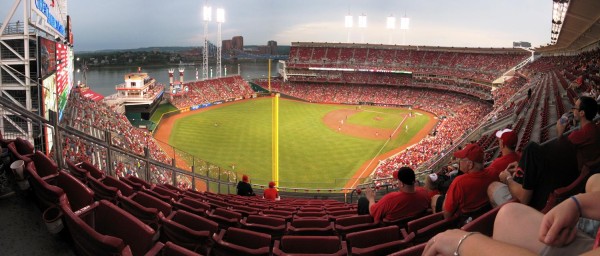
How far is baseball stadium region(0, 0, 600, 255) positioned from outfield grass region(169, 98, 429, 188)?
23cm

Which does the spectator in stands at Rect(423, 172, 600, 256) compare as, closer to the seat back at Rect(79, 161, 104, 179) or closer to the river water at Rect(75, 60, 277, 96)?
the seat back at Rect(79, 161, 104, 179)

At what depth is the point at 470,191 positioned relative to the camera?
12.9 ft

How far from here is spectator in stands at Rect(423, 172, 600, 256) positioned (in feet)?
4.94

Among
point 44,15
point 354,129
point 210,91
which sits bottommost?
point 354,129

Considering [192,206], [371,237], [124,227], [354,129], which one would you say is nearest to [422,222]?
[371,237]

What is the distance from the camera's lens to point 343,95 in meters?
62.9

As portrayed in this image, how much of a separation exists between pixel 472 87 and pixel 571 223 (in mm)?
60524

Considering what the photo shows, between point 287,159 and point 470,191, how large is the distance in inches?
926

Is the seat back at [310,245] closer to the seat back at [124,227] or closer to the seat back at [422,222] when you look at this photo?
the seat back at [422,222]

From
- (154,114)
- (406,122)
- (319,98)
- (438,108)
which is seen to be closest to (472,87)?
(438,108)

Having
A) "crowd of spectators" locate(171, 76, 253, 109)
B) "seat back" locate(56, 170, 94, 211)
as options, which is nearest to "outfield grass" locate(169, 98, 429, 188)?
"crowd of spectators" locate(171, 76, 253, 109)

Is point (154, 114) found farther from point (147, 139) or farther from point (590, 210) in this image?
point (590, 210)

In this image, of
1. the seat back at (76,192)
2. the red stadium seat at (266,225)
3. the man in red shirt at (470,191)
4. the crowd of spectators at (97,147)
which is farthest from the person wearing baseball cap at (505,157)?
the crowd of spectators at (97,147)

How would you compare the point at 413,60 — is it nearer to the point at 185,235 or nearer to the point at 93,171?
the point at 93,171
